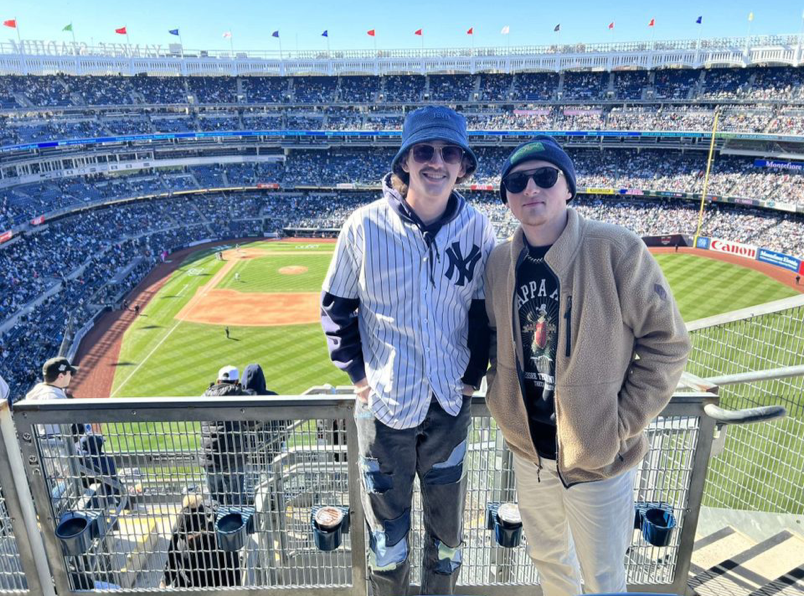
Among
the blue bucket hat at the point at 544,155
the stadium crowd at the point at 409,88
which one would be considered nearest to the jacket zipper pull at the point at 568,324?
the blue bucket hat at the point at 544,155

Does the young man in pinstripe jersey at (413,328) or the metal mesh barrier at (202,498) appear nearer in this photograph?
the young man in pinstripe jersey at (413,328)

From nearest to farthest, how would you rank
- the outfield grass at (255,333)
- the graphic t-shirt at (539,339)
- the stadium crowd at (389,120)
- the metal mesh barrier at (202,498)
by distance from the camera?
the graphic t-shirt at (539,339)
the metal mesh barrier at (202,498)
the outfield grass at (255,333)
the stadium crowd at (389,120)

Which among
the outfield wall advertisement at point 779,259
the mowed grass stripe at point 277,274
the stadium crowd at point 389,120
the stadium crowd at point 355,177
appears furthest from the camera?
the stadium crowd at point 389,120

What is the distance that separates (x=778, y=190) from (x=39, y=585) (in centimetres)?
4528

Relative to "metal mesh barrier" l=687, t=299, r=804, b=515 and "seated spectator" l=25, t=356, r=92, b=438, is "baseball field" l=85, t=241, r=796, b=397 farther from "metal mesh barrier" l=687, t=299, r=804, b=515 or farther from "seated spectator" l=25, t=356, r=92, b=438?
"metal mesh barrier" l=687, t=299, r=804, b=515

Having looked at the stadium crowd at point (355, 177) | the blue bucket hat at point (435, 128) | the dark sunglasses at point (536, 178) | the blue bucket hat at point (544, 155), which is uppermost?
the blue bucket hat at point (435, 128)

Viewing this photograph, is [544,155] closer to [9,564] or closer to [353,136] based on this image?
[9,564]

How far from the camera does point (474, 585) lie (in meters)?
3.69

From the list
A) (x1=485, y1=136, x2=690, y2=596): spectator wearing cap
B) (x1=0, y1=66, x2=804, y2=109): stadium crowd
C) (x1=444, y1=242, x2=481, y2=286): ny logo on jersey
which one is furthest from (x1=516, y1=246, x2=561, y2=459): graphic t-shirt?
(x1=0, y1=66, x2=804, y2=109): stadium crowd

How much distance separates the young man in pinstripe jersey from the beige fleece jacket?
56 cm

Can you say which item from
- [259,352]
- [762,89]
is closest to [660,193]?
[762,89]

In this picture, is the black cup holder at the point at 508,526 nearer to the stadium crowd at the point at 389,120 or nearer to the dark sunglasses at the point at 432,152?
the dark sunglasses at the point at 432,152

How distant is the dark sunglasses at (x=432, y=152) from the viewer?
293 cm

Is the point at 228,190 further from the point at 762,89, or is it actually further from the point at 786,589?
the point at 786,589
